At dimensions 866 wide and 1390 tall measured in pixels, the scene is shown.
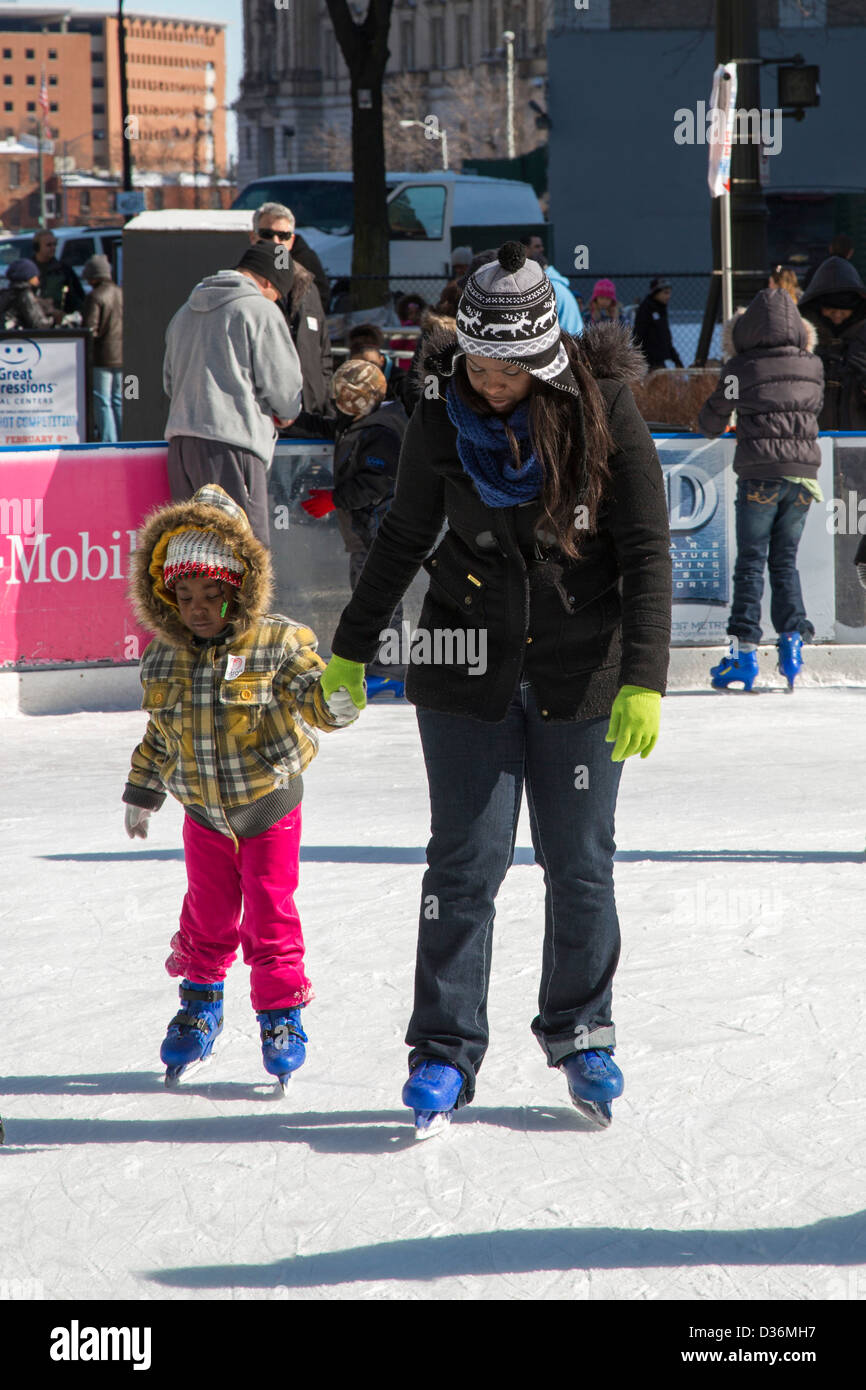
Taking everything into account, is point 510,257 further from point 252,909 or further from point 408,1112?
point 408,1112

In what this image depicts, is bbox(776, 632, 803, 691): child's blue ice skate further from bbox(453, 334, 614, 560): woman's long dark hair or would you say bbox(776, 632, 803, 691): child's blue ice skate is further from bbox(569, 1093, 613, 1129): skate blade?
bbox(453, 334, 614, 560): woman's long dark hair

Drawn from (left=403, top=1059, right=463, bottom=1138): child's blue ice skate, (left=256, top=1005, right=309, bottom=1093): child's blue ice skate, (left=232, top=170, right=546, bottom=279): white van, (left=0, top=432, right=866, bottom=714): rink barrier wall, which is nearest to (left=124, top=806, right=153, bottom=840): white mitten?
(left=256, top=1005, right=309, bottom=1093): child's blue ice skate

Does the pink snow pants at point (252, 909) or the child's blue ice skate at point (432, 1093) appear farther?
the pink snow pants at point (252, 909)

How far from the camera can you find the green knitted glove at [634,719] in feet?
9.75

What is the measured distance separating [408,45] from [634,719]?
85306mm

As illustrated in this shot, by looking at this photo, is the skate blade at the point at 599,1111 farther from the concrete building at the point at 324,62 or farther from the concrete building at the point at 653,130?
the concrete building at the point at 324,62

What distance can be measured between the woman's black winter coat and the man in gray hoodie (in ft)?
14.9

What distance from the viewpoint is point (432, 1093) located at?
10.3ft

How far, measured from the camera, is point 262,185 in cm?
1991

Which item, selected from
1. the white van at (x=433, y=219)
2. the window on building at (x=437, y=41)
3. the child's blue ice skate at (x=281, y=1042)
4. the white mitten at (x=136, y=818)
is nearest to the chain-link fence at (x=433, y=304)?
the white van at (x=433, y=219)

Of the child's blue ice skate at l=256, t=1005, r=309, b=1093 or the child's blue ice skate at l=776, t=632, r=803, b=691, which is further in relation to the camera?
the child's blue ice skate at l=776, t=632, r=803, b=691

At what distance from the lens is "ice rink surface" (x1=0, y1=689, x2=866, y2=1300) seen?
2.67 meters

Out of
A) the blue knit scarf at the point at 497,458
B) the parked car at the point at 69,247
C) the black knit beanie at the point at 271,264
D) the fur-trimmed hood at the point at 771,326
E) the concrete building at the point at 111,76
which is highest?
the concrete building at the point at 111,76

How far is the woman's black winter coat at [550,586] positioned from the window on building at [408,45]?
271 ft
